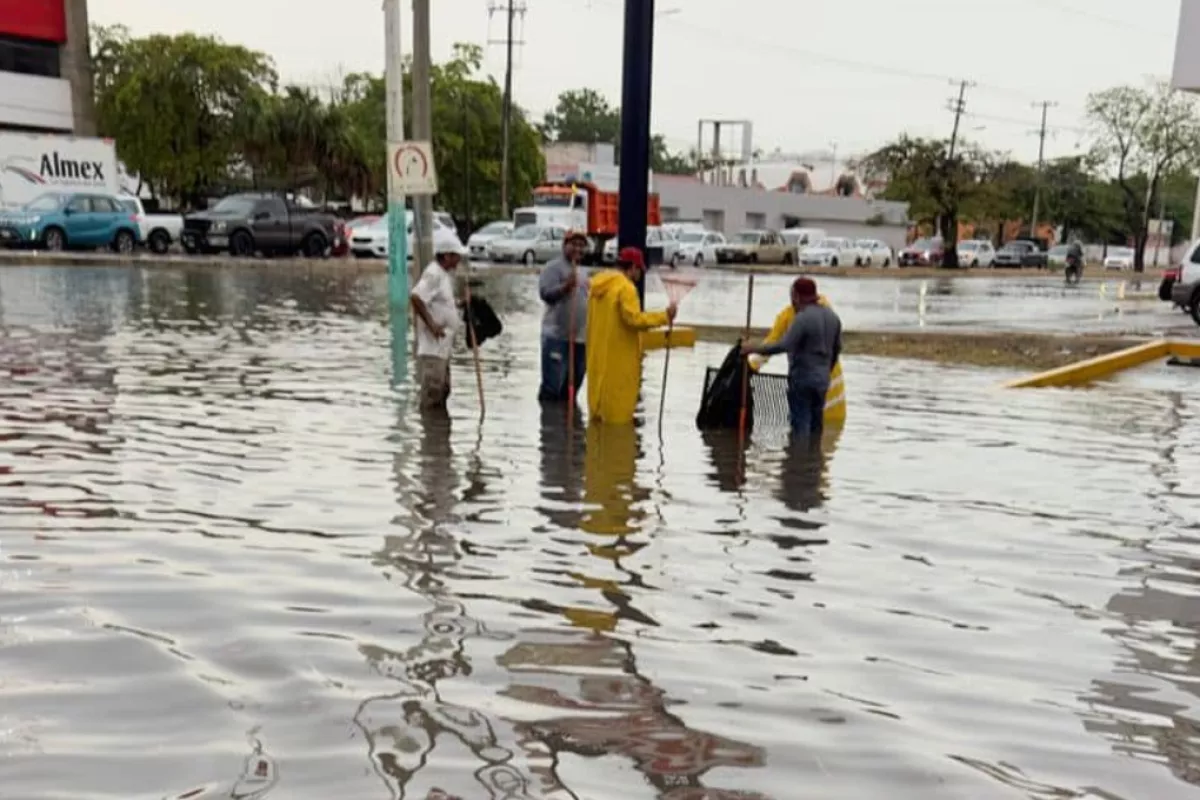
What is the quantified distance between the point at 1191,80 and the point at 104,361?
19421 millimetres

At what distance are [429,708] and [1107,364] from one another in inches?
544

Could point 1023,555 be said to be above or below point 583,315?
below

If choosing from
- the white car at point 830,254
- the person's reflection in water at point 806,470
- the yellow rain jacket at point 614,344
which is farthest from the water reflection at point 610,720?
the white car at point 830,254

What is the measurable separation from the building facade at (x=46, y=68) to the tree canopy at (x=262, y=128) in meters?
1.89

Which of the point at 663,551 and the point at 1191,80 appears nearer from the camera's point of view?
the point at 663,551

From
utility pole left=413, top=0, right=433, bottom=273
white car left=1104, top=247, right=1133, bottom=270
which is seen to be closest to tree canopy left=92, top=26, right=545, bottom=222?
utility pole left=413, top=0, right=433, bottom=273

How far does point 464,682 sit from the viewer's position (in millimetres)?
4613

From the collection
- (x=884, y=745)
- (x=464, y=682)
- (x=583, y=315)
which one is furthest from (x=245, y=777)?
(x=583, y=315)

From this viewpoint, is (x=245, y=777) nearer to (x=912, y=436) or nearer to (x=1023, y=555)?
(x=1023, y=555)

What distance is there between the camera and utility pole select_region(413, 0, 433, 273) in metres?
18.6

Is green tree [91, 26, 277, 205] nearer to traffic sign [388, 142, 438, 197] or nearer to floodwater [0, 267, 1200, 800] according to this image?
traffic sign [388, 142, 438, 197]

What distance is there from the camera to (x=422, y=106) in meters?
19.0

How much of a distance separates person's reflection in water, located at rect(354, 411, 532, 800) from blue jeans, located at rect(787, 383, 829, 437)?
4.11m

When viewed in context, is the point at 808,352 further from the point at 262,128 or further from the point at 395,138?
the point at 262,128
